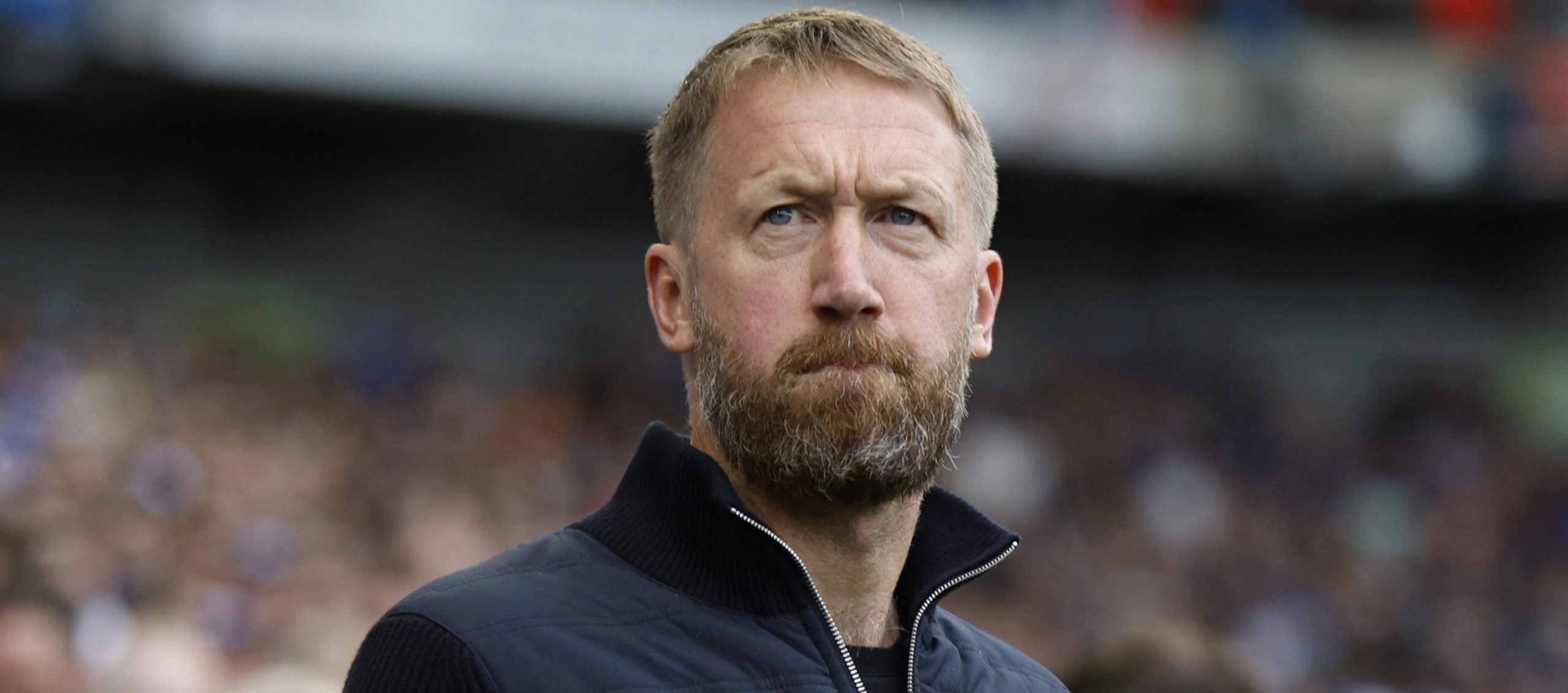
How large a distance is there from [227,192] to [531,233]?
2.28 meters

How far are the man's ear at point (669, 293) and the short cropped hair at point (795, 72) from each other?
2cm

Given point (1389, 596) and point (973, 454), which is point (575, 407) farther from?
point (1389, 596)

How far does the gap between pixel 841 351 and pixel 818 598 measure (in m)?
0.27

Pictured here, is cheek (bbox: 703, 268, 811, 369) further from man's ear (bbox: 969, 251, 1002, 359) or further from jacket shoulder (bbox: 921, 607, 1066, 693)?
jacket shoulder (bbox: 921, 607, 1066, 693)

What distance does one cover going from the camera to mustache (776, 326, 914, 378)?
71.0 inches

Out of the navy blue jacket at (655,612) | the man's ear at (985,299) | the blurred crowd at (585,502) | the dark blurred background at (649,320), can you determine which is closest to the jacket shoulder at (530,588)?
the navy blue jacket at (655,612)

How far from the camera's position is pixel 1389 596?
35.4 ft

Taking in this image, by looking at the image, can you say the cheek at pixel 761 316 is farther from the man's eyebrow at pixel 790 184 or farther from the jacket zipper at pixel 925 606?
the jacket zipper at pixel 925 606

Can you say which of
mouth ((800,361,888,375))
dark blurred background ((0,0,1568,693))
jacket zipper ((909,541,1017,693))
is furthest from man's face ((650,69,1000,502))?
dark blurred background ((0,0,1568,693))

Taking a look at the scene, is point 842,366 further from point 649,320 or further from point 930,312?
point 649,320

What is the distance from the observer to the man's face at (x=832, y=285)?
5.91ft

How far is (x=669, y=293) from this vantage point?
199 cm

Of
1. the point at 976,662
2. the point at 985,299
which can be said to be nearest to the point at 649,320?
the point at 985,299

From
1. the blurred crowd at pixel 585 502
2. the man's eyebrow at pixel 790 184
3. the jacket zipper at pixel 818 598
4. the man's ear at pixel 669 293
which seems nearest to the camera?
the jacket zipper at pixel 818 598
